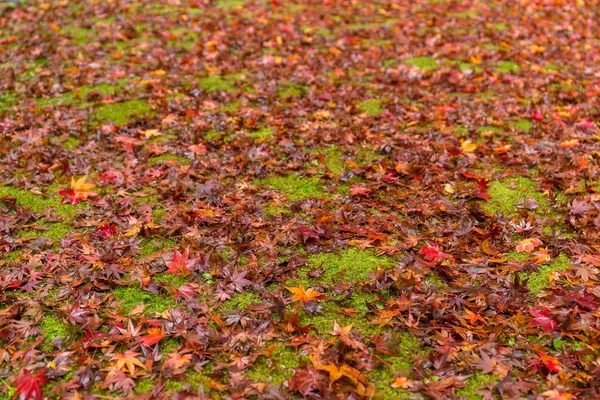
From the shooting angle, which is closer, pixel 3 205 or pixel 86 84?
pixel 3 205

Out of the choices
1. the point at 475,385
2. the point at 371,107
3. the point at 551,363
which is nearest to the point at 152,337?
the point at 475,385

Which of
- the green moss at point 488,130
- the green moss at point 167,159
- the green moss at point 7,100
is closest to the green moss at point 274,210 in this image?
the green moss at point 167,159

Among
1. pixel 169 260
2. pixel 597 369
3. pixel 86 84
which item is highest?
pixel 86 84

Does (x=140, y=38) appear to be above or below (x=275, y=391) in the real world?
above

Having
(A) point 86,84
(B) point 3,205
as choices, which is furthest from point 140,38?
(B) point 3,205

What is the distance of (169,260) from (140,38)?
18.1 ft

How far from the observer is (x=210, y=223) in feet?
12.8

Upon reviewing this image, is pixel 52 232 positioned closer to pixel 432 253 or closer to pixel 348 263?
pixel 348 263

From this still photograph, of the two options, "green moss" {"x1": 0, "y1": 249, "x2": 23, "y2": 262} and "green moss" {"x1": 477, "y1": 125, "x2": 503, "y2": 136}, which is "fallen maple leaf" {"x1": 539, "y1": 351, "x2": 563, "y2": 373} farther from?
"green moss" {"x1": 0, "y1": 249, "x2": 23, "y2": 262}

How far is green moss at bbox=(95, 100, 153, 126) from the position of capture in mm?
5504

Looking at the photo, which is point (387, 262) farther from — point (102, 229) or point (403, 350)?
point (102, 229)

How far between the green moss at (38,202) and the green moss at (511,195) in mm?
3350

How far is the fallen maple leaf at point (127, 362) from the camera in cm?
271

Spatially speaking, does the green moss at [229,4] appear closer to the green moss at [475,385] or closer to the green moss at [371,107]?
the green moss at [371,107]
